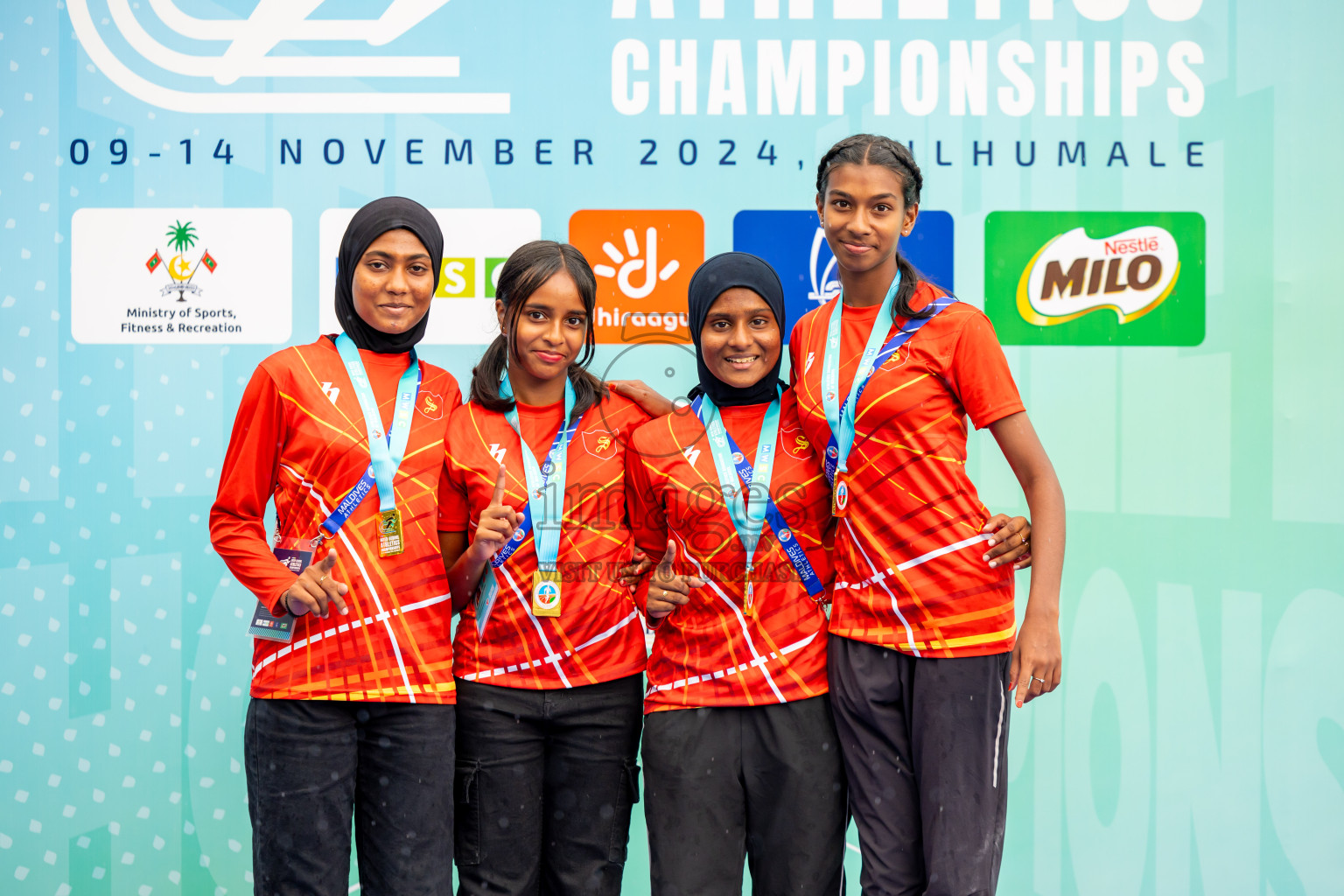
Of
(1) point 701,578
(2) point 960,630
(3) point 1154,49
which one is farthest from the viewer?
(3) point 1154,49

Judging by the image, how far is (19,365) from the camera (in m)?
3.16

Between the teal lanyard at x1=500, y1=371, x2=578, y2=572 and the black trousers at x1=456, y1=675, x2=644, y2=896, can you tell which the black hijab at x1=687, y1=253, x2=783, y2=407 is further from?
the black trousers at x1=456, y1=675, x2=644, y2=896

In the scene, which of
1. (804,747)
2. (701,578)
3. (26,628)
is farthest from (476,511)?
(26,628)

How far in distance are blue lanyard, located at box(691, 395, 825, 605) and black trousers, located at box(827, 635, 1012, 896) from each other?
0.21m

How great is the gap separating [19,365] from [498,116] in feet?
6.45

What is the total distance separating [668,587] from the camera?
2.11 m

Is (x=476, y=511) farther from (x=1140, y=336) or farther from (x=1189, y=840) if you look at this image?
(x=1189, y=840)

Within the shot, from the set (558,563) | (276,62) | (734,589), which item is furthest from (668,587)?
(276,62)

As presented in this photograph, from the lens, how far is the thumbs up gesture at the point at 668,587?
6.92 feet

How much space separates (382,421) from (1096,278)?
2.49 meters

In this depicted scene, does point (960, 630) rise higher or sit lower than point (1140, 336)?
lower

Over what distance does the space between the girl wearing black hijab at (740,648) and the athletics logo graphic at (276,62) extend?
5.15 feet

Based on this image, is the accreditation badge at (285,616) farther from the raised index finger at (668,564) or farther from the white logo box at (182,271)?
the white logo box at (182,271)

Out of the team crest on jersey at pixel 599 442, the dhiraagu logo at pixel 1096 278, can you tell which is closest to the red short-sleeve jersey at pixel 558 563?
the team crest on jersey at pixel 599 442
